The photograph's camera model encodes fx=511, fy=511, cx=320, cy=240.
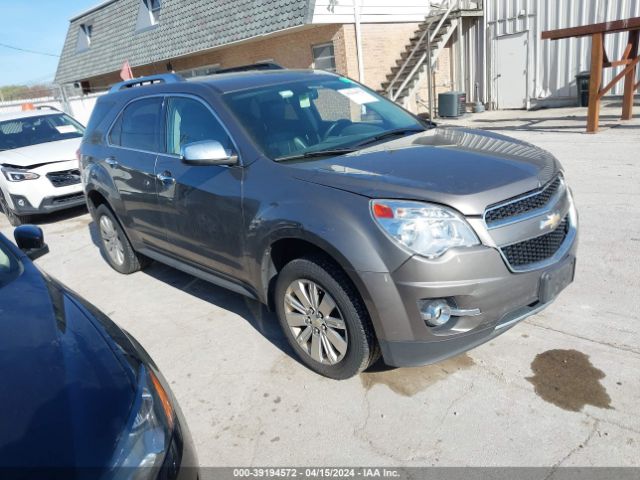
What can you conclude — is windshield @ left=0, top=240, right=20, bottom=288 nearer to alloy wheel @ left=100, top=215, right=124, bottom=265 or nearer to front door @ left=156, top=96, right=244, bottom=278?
front door @ left=156, top=96, right=244, bottom=278

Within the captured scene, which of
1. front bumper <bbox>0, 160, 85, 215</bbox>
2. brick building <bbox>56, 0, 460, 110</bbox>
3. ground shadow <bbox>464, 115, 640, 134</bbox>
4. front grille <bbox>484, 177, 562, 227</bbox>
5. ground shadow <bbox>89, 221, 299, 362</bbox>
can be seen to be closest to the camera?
front grille <bbox>484, 177, 562, 227</bbox>

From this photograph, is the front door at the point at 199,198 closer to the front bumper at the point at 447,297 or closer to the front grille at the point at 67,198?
the front bumper at the point at 447,297

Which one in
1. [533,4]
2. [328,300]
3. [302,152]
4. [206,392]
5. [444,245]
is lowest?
[206,392]

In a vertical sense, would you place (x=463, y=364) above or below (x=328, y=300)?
below

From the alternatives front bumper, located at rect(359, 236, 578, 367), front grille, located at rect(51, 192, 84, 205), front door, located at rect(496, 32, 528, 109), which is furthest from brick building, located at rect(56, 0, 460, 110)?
front bumper, located at rect(359, 236, 578, 367)

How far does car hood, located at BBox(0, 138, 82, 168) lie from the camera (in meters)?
7.96

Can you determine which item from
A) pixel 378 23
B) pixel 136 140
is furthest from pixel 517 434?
pixel 378 23

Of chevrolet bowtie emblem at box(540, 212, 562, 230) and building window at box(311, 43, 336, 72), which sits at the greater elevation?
building window at box(311, 43, 336, 72)

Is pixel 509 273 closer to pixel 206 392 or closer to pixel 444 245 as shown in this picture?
pixel 444 245

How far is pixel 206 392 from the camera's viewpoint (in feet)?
10.6

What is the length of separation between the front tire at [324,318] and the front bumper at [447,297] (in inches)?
5.3

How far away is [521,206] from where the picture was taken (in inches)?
106

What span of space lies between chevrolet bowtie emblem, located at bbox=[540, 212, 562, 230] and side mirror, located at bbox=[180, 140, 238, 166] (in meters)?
1.86

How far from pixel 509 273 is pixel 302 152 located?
1.49 metres
